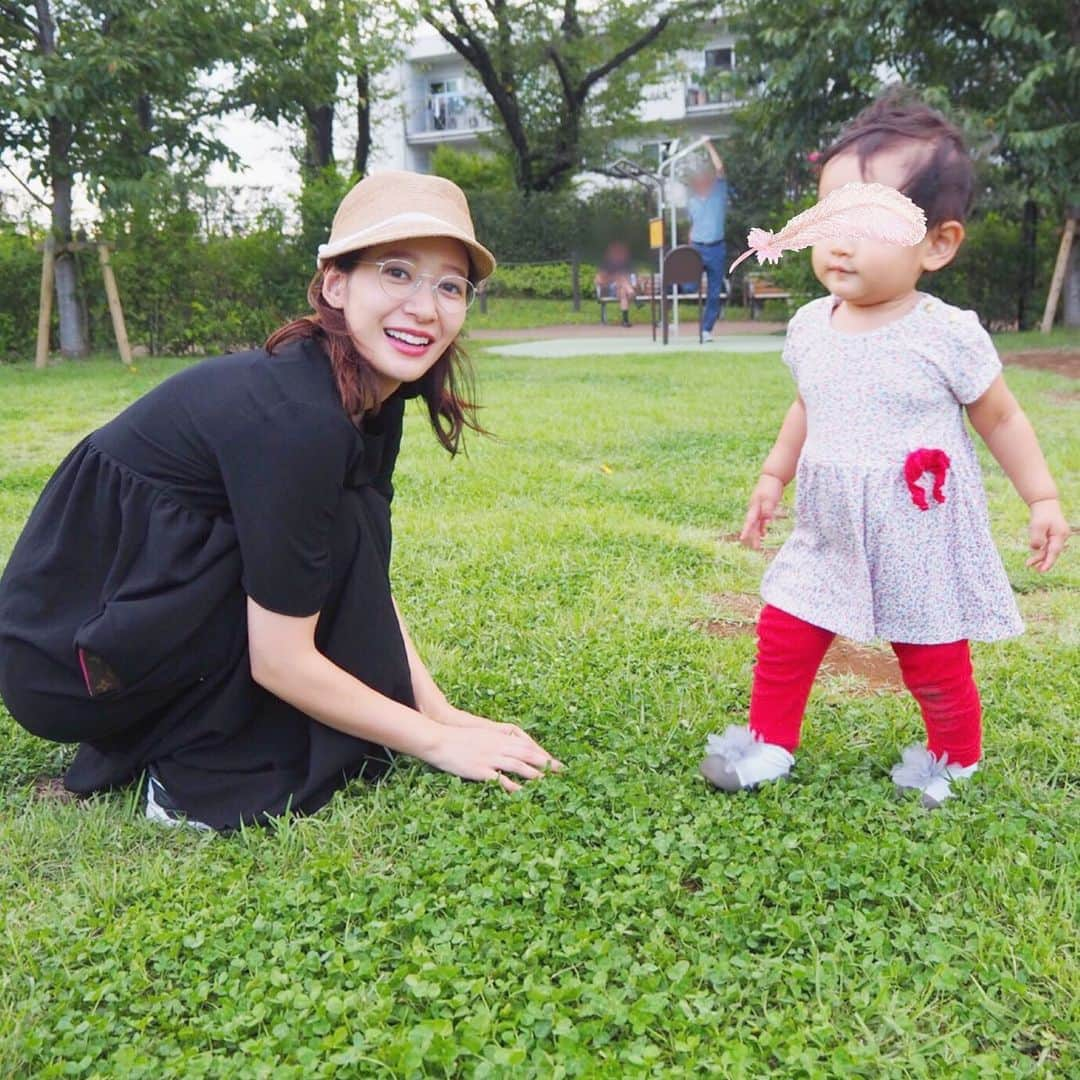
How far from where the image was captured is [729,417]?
6.49 meters

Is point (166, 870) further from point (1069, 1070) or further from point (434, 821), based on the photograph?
point (1069, 1070)

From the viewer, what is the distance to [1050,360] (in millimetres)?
9852

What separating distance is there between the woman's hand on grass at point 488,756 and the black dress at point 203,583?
0.16 meters

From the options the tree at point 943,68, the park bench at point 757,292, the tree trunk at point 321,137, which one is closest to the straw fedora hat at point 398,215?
the tree at point 943,68

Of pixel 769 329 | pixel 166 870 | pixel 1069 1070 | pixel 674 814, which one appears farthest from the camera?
pixel 769 329

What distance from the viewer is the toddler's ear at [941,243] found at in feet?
6.07

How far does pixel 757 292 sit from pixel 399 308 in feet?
57.4

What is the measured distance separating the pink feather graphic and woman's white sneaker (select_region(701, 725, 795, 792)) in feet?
2.78

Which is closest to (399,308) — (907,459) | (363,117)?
(907,459)

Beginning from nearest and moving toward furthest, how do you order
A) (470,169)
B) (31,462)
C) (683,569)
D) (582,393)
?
1. (683,569)
2. (31,462)
3. (582,393)
4. (470,169)

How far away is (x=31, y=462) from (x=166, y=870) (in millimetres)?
4081

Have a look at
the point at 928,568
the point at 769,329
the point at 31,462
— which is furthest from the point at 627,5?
the point at 928,568

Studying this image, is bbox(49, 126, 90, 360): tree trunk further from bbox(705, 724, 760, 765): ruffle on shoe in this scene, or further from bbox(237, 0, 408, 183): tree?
bbox(705, 724, 760, 765): ruffle on shoe

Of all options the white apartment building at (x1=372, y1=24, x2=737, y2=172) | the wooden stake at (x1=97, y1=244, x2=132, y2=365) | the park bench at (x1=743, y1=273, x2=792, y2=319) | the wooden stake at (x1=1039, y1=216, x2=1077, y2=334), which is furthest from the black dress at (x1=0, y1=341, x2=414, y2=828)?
the white apartment building at (x1=372, y1=24, x2=737, y2=172)
